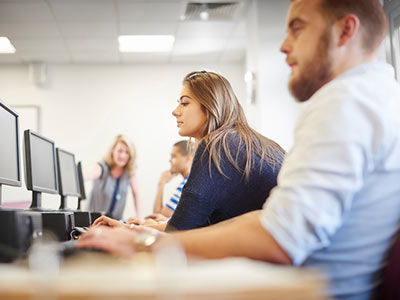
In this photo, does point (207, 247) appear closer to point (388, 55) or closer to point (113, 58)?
point (388, 55)

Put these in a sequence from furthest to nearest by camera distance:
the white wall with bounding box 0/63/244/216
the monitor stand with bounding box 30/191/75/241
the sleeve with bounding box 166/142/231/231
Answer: the white wall with bounding box 0/63/244/216 < the monitor stand with bounding box 30/191/75/241 < the sleeve with bounding box 166/142/231/231

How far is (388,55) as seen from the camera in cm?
342

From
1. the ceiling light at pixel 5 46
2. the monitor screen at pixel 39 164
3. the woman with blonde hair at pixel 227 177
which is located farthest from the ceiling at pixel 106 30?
the woman with blonde hair at pixel 227 177

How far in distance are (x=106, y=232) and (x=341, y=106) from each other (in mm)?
474

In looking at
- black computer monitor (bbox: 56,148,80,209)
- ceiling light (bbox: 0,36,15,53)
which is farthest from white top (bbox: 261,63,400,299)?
ceiling light (bbox: 0,36,15,53)

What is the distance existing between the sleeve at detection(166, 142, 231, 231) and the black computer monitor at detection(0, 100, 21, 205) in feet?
2.23

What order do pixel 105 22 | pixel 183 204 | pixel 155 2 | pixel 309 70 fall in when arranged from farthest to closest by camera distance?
1. pixel 105 22
2. pixel 155 2
3. pixel 183 204
4. pixel 309 70

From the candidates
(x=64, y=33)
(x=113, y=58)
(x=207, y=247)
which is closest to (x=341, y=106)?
(x=207, y=247)

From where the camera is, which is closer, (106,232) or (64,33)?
(106,232)

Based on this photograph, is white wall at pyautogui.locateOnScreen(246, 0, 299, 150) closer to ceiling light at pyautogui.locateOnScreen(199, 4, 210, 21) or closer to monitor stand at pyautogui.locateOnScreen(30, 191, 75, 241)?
ceiling light at pyautogui.locateOnScreen(199, 4, 210, 21)

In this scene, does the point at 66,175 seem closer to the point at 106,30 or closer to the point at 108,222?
the point at 108,222

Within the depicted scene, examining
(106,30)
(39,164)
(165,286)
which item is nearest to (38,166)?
(39,164)

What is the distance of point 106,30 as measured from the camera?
5254mm

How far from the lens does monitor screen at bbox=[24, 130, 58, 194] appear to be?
216 cm
